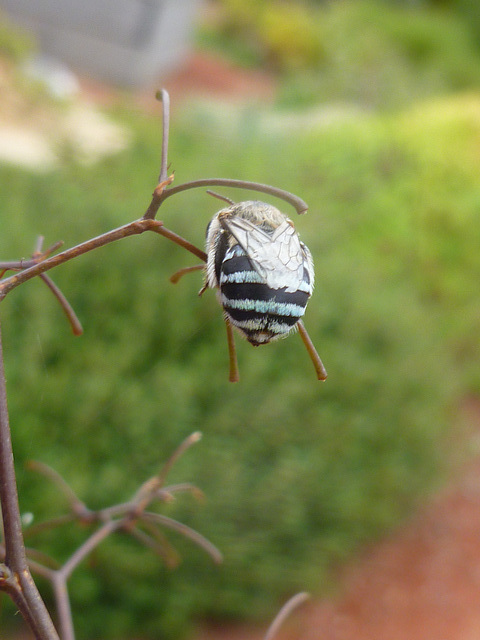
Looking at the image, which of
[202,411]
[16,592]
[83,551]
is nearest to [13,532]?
[16,592]

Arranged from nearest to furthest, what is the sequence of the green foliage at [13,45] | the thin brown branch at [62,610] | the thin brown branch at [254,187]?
the thin brown branch at [254,187], the thin brown branch at [62,610], the green foliage at [13,45]

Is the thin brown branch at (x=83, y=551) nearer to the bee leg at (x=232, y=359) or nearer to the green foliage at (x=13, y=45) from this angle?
the bee leg at (x=232, y=359)

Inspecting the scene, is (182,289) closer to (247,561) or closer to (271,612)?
(247,561)

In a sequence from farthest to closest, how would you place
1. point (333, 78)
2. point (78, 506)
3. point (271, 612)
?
point (333, 78) < point (271, 612) < point (78, 506)

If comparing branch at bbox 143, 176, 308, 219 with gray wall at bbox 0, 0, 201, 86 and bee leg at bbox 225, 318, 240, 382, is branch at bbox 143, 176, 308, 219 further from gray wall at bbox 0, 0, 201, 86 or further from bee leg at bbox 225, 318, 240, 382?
gray wall at bbox 0, 0, 201, 86

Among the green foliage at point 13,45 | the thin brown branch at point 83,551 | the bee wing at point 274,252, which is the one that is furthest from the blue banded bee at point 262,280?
the green foliage at point 13,45

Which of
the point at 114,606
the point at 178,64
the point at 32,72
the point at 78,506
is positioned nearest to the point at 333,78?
the point at 32,72

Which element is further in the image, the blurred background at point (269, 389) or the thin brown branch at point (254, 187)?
the blurred background at point (269, 389)

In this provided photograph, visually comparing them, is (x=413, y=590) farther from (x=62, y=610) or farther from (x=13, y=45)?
(x=13, y=45)

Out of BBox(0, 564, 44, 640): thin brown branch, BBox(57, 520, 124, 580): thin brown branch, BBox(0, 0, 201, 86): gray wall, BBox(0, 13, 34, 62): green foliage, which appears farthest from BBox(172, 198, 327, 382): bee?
BBox(0, 0, 201, 86): gray wall
